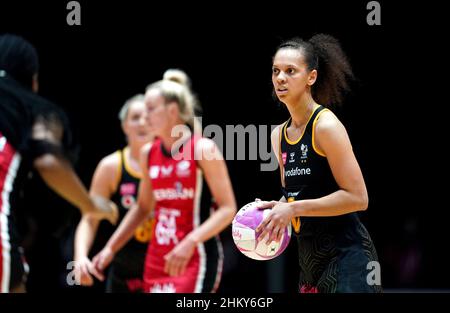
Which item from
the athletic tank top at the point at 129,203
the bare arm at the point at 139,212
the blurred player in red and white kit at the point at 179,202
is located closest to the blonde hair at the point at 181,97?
the blurred player in red and white kit at the point at 179,202

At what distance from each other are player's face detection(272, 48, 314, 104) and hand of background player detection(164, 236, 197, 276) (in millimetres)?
1264

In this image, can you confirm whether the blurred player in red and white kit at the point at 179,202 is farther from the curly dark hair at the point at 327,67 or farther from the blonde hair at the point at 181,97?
the curly dark hair at the point at 327,67

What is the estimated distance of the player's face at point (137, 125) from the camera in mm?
5254

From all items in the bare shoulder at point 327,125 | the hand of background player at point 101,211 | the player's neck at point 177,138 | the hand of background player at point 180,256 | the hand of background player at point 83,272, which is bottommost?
the hand of background player at point 83,272

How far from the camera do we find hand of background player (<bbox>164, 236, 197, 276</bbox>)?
408 centimetres

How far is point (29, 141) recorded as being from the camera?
9.00 ft

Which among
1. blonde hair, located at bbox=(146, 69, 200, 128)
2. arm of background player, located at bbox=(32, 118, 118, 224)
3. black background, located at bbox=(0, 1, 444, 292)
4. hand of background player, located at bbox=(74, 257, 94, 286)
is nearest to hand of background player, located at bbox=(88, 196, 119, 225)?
arm of background player, located at bbox=(32, 118, 118, 224)

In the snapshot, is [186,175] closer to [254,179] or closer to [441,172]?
[254,179]

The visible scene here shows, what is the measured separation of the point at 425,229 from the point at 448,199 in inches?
21.0

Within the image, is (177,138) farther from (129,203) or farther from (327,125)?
(327,125)

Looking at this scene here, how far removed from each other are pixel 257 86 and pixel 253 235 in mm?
3978

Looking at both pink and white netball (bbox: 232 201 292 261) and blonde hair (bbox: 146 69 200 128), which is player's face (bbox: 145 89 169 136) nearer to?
blonde hair (bbox: 146 69 200 128)

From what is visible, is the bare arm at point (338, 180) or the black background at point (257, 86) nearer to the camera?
the bare arm at point (338, 180)
